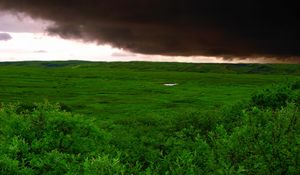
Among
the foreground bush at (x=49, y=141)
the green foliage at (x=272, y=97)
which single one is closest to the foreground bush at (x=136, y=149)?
the foreground bush at (x=49, y=141)

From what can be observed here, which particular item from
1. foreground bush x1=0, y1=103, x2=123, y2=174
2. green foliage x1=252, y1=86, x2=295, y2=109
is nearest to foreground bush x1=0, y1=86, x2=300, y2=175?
foreground bush x1=0, y1=103, x2=123, y2=174

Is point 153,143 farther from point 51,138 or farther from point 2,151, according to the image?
point 2,151

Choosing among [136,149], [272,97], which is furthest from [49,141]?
[272,97]

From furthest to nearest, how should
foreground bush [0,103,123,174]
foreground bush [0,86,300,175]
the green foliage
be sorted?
the green foliage < foreground bush [0,103,123,174] < foreground bush [0,86,300,175]

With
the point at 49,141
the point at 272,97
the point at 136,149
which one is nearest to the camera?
the point at 49,141

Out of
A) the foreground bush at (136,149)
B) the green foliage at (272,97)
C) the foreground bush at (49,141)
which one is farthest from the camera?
the green foliage at (272,97)

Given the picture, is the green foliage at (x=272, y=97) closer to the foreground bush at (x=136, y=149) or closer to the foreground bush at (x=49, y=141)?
the foreground bush at (x=136, y=149)

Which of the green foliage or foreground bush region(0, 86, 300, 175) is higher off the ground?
foreground bush region(0, 86, 300, 175)

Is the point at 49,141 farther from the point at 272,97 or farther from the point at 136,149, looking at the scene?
the point at 272,97

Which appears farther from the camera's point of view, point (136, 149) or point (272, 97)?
point (272, 97)

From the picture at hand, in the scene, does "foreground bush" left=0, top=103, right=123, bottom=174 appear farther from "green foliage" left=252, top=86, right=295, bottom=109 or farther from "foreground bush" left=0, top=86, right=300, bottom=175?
"green foliage" left=252, top=86, right=295, bottom=109

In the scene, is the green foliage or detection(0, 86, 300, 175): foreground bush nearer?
detection(0, 86, 300, 175): foreground bush

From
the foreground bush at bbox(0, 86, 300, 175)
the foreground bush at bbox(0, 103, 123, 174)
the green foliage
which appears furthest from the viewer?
the green foliage

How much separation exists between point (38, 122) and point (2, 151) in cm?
267
